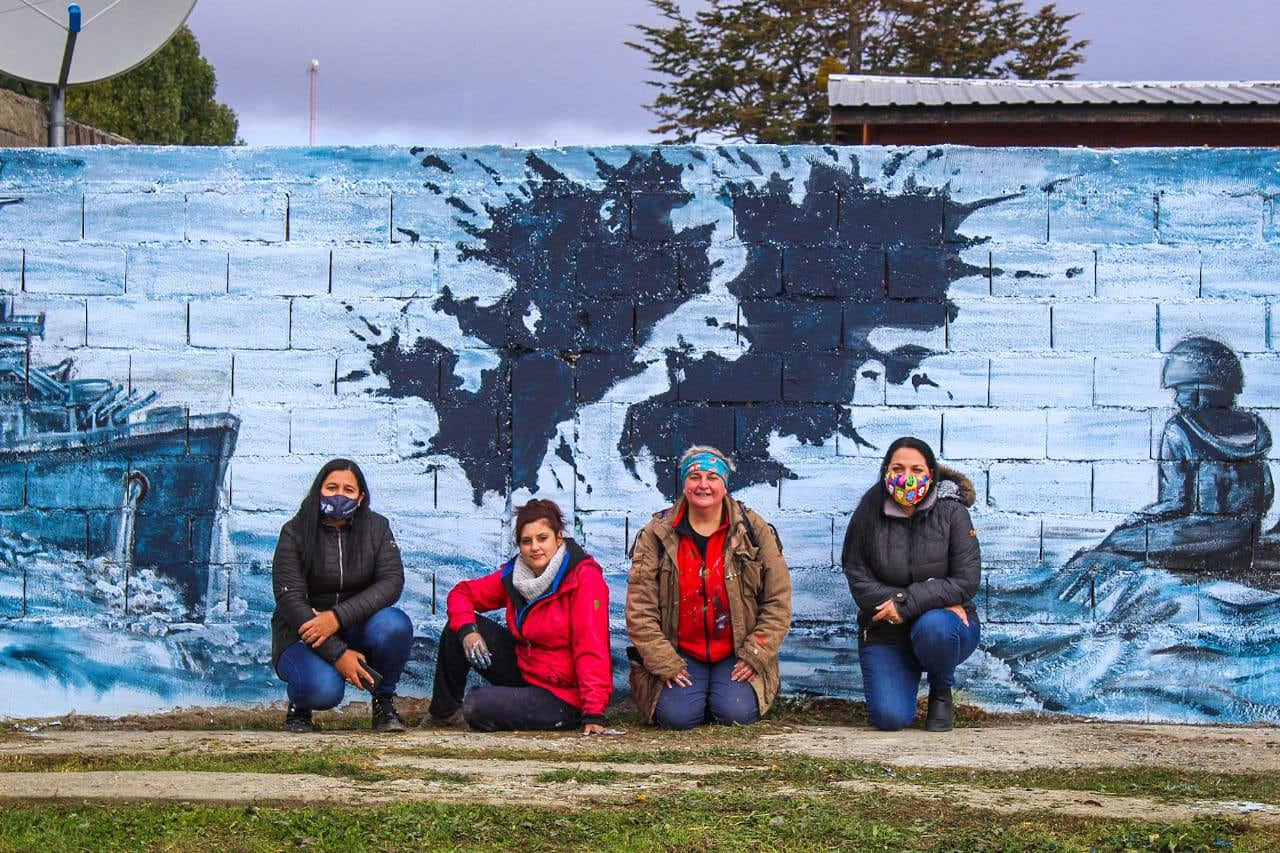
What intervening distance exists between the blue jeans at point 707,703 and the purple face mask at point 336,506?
1.49 metres

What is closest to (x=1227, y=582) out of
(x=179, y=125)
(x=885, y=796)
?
(x=885, y=796)

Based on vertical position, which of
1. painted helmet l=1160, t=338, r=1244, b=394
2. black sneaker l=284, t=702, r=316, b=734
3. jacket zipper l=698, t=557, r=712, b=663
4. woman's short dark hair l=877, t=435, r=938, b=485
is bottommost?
black sneaker l=284, t=702, r=316, b=734

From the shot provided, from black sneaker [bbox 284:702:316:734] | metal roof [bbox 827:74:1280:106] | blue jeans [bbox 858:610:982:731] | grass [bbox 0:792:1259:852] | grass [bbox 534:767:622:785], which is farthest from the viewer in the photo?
metal roof [bbox 827:74:1280:106]

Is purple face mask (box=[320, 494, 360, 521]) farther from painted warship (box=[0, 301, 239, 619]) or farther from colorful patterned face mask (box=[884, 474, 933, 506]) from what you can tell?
colorful patterned face mask (box=[884, 474, 933, 506])

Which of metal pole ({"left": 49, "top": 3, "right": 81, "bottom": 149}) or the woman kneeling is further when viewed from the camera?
metal pole ({"left": 49, "top": 3, "right": 81, "bottom": 149})

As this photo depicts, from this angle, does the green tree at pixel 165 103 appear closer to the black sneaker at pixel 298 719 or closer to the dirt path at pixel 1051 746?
the black sneaker at pixel 298 719

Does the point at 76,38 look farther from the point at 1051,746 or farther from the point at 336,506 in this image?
the point at 1051,746

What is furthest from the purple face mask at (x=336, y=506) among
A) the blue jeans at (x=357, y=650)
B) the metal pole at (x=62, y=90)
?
the metal pole at (x=62, y=90)

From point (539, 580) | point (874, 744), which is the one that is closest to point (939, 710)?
point (874, 744)

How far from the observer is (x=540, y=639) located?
20.1 feet

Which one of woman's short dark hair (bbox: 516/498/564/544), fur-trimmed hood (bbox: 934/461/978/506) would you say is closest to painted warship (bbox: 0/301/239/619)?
woman's short dark hair (bbox: 516/498/564/544)

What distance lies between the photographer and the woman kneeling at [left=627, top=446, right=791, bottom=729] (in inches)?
240

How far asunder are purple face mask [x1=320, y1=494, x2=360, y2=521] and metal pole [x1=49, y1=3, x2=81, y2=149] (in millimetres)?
2325

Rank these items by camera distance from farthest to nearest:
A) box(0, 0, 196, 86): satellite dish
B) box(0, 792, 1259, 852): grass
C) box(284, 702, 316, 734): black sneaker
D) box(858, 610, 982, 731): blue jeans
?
box(0, 0, 196, 86): satellite dish
box(284, 702, 316, 734): black sneaker
box(858, 610, 982, 731): blue jeans
box(0, 792, 1259, 852): grass
